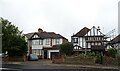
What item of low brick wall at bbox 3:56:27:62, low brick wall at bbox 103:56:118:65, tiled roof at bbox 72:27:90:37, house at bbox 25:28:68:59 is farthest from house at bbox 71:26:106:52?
low brick wall at bbox 103:56:118:65

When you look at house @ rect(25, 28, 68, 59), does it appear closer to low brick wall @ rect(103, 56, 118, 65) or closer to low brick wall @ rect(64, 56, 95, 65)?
low brick wall @ rect(64, 56, 95, 65)

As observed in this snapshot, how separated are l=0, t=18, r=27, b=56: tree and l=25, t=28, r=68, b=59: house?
16526 millimetres

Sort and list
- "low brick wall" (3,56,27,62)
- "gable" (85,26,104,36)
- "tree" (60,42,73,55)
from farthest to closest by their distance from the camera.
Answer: "gable" (85,26,104,36)
"tree" (60,42,73,55)
"low brick wall" (3,56,27,62)

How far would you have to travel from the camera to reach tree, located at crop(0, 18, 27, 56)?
173ft

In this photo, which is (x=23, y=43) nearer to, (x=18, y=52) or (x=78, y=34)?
(x=18, y=52)

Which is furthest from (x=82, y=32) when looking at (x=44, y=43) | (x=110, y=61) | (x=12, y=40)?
(x=110, y=61)

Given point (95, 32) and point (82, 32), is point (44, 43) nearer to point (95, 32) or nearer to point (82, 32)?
point (82, 32)

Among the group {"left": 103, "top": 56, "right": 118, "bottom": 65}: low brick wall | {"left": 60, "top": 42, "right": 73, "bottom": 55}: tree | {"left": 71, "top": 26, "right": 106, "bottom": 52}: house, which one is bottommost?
{"left": 103, "top": 56, "right": 118, "bottom": 65}: low brick wall

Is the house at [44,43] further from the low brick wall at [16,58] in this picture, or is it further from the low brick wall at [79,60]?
the low brick wall at [79,60]

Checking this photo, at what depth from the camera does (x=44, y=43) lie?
74.4m

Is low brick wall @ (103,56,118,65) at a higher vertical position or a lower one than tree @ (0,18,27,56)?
lower

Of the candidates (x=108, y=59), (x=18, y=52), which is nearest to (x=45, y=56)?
(x=18, y=52)

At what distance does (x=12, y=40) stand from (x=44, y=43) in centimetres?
2158

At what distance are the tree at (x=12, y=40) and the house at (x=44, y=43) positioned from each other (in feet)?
54.2
